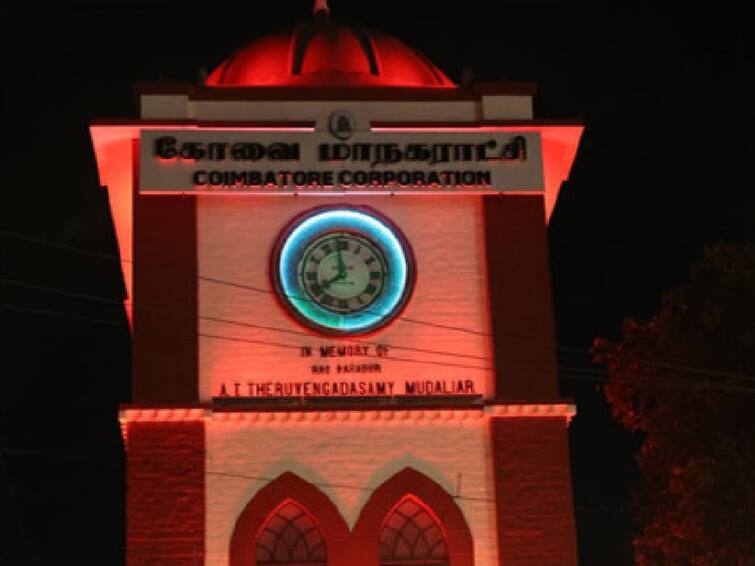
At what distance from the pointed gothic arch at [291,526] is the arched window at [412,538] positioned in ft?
2.72

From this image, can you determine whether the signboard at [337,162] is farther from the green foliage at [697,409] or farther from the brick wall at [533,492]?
the green foliage at [697,409]

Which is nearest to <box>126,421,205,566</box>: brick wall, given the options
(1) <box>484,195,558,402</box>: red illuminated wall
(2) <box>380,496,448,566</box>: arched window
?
(2) <box>380,496,448,566</box>: arched window

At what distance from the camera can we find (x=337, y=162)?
3772 cm

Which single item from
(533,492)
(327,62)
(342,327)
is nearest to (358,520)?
(533,492)

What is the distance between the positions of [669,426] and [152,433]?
12.4 meters

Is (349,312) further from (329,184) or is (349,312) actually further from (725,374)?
(725,374)

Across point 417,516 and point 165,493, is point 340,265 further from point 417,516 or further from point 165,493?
point 165,493

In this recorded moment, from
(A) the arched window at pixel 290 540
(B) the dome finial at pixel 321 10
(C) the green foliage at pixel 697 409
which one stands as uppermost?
(B) the dome finial at pixel 321 10

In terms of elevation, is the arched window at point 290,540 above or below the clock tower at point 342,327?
below

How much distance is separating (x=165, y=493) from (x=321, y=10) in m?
11.8

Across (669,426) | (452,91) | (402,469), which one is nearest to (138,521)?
(402,469)

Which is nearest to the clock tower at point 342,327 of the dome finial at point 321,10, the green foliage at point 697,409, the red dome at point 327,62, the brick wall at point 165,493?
the brick wall at point 165,493

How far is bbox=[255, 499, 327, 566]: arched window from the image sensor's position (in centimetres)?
3566

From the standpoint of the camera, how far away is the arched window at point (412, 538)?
35906mm
